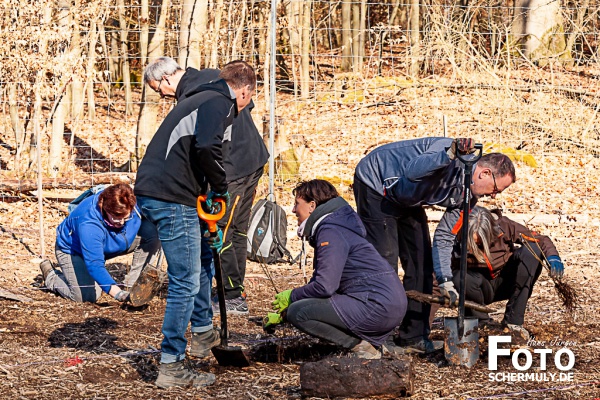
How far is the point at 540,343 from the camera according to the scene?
495cm

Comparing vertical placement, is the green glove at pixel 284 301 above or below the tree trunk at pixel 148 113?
below

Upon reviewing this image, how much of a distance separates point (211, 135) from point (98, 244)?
237 centimetres

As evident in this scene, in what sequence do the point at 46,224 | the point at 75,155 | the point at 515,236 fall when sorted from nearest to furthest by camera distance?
the point at 515,236
the point at 46,224
the point at 75,155

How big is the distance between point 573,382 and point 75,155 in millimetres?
10050

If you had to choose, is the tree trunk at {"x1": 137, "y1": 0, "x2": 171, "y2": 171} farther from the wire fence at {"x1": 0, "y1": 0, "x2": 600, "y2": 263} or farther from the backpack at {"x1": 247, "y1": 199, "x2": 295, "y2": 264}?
the backpack at {"x1": 247, "y1": 199, "x2": 295, "y2": 264}

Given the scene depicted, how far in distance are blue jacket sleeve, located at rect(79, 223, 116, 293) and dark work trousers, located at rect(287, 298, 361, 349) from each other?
199 cm

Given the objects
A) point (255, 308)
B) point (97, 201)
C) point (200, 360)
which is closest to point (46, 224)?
point (97, 201)

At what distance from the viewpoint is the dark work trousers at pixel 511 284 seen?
16.6 ft

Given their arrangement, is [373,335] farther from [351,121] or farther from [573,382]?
[351,121]

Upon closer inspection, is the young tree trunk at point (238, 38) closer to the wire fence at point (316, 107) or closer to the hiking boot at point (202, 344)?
the wire fence at point (316, 107)

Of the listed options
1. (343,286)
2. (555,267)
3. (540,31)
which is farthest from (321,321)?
(540,31)

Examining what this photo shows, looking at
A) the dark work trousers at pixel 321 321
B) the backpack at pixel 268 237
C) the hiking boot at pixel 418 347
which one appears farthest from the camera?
the backpack at pixel 268 237

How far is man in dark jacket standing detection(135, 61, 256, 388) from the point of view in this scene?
13.4 feet

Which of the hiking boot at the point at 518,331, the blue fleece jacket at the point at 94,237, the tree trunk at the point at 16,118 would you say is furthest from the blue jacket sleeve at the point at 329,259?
the tree trunk at the point at 16,118
